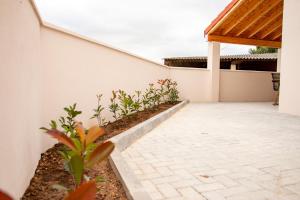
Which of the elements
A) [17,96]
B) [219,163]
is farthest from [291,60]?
[17,96]

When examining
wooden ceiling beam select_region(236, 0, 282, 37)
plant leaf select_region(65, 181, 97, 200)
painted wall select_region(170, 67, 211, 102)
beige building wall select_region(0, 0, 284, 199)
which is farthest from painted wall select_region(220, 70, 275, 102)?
plant leaf select_region(65, 181, 97, 200)

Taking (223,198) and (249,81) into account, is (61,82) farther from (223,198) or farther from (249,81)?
(249,81)

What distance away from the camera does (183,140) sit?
4.55 m

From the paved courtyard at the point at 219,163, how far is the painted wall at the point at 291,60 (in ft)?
6.96

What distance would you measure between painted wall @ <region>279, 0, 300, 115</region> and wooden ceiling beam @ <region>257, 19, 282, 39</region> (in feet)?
14.0

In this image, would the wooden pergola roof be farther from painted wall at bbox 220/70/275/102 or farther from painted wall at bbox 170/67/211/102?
painted wall at bbox 170/67/211/102

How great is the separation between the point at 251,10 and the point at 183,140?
7.67 meters

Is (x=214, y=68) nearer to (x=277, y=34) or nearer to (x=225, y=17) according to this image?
(x=225, y=17)

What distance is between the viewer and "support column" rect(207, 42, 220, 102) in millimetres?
12859

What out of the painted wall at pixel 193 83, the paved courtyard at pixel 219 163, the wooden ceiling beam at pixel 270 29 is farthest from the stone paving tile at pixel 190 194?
the wooden ceiling beam at pixel 270 29

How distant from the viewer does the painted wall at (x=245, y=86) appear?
13555mm

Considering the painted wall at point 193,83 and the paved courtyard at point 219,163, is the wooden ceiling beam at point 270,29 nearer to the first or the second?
the painted wall at point 193,83

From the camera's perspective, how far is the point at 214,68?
1302 cm

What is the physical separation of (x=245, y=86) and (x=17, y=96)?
44.5ft
